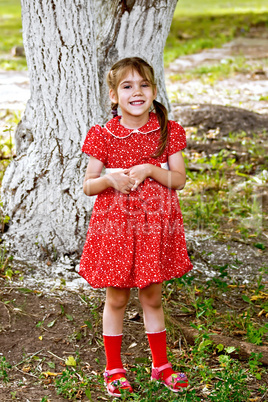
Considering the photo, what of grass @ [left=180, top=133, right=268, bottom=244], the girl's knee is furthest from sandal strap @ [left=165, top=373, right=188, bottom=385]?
grass @ [left=180, top=133, right=268, bottom=244]

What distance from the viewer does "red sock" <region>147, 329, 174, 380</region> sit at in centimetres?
271

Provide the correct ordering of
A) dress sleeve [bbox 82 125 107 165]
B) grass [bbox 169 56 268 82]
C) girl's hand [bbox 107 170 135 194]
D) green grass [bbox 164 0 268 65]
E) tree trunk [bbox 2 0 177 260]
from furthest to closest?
green grass [bbox 164 0 268 65] → grass [bbox 169 56 268 82] → tree trunk [bbox 2 0 177 260] → dress sleeve [bbox 82 125 107 165] → girl's hand [bbox 107 170 135 194]

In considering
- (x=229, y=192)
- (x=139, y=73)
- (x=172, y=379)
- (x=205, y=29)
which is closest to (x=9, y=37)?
(x=205, y=29)

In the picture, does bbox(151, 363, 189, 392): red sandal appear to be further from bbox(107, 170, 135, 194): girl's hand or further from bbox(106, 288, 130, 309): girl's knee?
bbox(107, 170, 135, 194): girl's hand

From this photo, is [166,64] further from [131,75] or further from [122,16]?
[131,75]

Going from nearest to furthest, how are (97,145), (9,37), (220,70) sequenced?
(97,145) < (220,70) < (9,37)

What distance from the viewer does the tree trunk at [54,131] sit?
353 centimetres

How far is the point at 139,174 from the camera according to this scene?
2.56 metres

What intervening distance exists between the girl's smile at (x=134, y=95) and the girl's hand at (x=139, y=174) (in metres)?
0.25

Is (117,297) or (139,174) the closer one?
(139,174)

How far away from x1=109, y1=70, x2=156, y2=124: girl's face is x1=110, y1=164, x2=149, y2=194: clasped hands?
0.89 feet

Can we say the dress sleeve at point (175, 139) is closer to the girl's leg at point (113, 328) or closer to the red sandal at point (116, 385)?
the girl's leg at point (113, 328)

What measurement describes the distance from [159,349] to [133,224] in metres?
0.64

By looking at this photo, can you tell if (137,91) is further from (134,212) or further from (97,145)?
(134,212)
